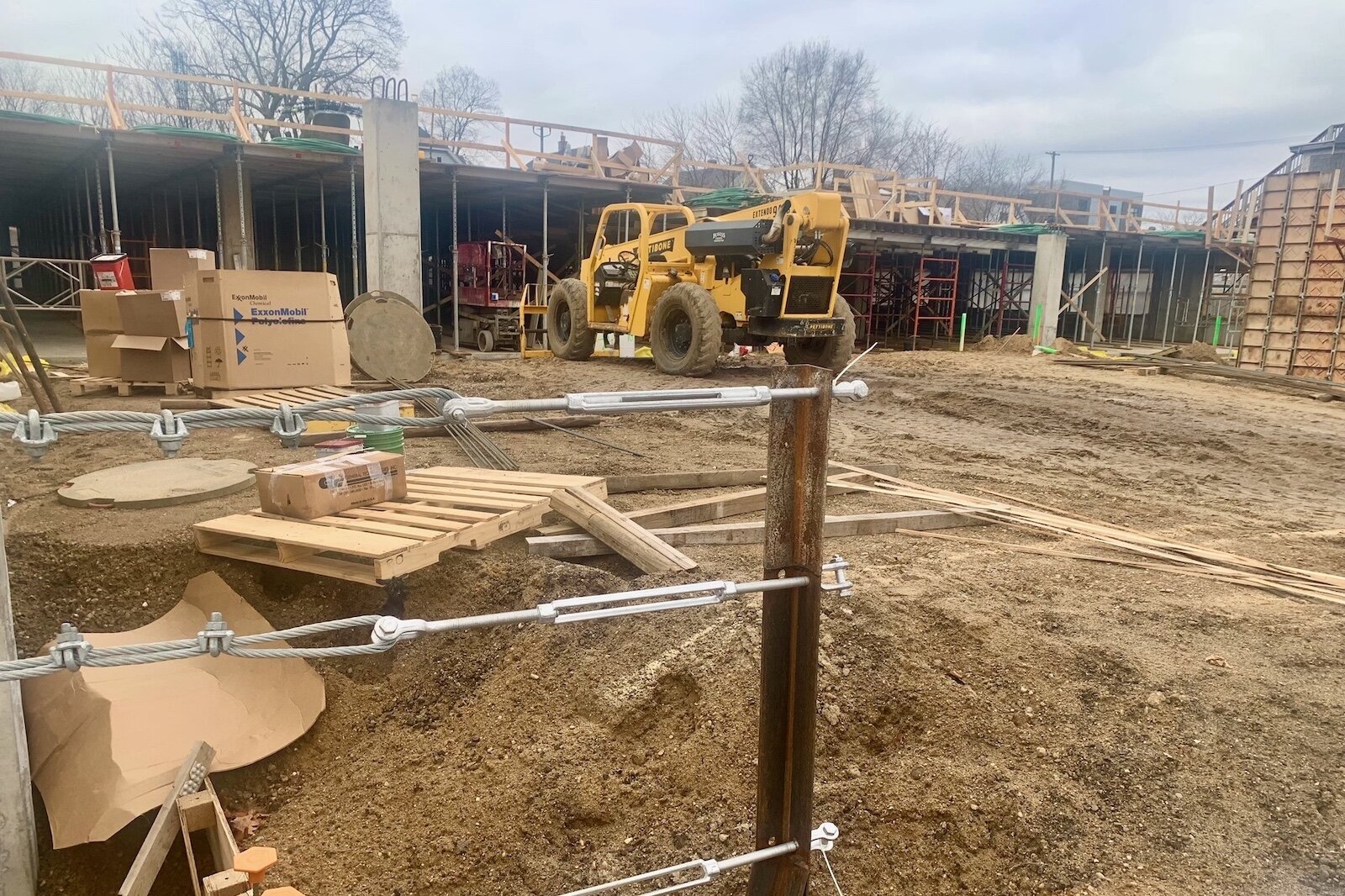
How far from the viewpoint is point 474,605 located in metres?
4.33

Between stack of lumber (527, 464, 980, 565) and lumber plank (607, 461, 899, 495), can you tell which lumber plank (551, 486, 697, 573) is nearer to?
stack of lumber (527, 464, 980, 565)

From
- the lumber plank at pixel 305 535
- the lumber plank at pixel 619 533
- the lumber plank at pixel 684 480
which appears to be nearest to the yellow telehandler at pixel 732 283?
the lumber plank at pixel 684 480

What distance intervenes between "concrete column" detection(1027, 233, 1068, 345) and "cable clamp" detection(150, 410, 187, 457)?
83.4ft

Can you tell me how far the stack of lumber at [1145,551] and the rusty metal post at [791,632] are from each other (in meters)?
3.43

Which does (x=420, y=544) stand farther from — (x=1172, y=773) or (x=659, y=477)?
(x=1172, y=773)

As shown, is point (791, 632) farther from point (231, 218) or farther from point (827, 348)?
point (231, 218)

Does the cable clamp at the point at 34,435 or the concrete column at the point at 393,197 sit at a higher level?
the concrete column at the point at 393,197

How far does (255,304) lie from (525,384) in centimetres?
380

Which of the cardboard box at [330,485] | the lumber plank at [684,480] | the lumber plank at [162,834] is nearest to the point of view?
the lumber plank at [162,834]

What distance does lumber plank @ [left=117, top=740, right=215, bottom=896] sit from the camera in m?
2.67

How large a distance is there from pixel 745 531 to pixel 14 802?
3.55 metres

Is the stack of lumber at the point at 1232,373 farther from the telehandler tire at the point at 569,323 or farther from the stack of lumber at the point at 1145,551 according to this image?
the stack of lumber at the point at 1145,551

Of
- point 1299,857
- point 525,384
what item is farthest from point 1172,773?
point 525,384

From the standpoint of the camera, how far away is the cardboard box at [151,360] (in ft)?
30.2
